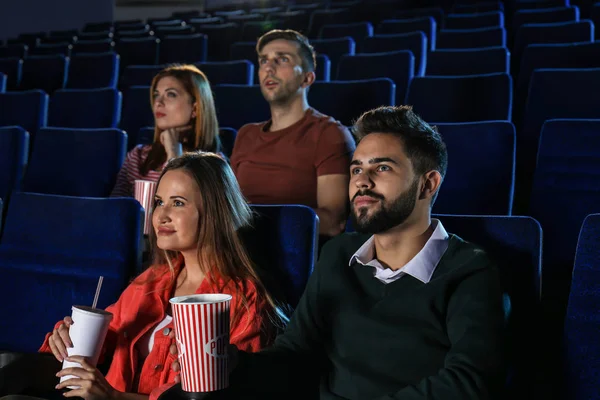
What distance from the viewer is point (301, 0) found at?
13.2 ft

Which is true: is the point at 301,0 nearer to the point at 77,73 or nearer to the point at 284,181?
the point at 77,73

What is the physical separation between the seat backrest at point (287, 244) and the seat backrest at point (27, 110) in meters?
1.08

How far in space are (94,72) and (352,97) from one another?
110 centimetres

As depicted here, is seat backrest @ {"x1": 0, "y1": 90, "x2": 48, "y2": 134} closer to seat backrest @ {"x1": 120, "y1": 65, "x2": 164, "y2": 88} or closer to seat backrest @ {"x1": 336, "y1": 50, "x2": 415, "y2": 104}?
seat backrest @ {"x1": 120, "y1": 65, "x2": 164, "y2": 88}

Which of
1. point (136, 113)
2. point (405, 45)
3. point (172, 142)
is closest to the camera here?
point (172, 142)

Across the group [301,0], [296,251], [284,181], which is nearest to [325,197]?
[284,181]

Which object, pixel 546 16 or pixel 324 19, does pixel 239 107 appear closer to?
pixel 546 16

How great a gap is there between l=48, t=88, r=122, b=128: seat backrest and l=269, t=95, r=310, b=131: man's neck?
67 cm

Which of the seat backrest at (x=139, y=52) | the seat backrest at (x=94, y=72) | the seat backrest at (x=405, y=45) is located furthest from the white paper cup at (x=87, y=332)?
the seat backrest at (x=139, y=52)

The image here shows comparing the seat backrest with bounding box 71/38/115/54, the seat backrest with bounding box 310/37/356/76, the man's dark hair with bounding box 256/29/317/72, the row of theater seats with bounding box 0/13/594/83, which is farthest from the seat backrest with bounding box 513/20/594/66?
the seat backrest with bounding box 71/38/115/54

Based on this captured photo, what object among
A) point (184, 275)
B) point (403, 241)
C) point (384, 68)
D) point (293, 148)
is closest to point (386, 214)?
point (403, 241)

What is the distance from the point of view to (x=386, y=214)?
63 centimetres

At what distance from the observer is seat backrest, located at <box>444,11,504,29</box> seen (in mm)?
2268

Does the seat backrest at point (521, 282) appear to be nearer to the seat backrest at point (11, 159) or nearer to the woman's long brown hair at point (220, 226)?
the woman's long brown hair at point (220, 226)
